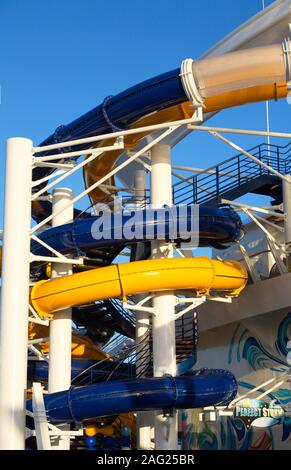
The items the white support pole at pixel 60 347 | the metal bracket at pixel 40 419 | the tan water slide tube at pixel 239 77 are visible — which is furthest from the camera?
the white support pole at pixel 60 347

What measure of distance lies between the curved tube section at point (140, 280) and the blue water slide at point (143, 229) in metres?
0.64

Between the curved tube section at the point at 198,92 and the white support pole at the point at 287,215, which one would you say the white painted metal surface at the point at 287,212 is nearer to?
the white support pole at the point at 287,215

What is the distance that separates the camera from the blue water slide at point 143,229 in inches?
631

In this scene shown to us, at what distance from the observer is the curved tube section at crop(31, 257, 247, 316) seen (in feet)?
51.6

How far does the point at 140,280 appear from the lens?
15.7 meters

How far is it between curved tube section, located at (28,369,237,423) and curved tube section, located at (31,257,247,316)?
1957 millimetres

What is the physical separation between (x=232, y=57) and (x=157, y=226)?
390 centimetres

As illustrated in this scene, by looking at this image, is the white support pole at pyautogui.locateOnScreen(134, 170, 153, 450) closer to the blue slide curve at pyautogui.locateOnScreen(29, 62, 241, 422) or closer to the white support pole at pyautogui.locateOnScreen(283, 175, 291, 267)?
the blue slide curve at pyautogui.locateOnScreen(29, 62, 241, 422)

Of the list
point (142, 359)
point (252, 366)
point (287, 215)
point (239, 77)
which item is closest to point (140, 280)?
point (142, 359)

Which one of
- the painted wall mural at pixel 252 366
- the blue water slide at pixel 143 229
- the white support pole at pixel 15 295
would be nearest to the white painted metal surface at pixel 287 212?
the blue water slide at pixel 143 229

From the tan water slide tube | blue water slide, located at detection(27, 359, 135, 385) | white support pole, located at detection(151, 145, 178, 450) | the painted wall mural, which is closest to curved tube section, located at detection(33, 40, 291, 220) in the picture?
the tan water slide tube

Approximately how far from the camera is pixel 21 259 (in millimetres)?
13602
